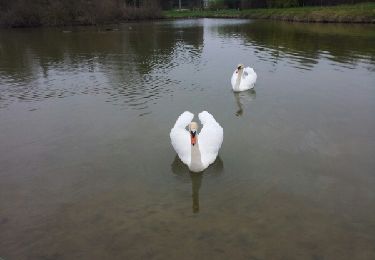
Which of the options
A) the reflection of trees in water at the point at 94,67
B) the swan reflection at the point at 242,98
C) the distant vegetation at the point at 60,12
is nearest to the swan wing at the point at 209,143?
the swan reflection at the point at 242,98

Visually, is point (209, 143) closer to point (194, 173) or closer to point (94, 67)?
point (194, 173)

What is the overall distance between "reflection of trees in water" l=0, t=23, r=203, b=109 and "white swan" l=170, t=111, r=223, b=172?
200 inches

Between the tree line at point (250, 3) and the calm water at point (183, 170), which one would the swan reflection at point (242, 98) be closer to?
the calm water at point (183, 170)

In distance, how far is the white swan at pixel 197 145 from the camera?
8.33 m

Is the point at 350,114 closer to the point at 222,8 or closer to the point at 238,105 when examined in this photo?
the point at 238,105

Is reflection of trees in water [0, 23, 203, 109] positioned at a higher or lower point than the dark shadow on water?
higher

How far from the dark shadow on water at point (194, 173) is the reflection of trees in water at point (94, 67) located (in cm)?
544

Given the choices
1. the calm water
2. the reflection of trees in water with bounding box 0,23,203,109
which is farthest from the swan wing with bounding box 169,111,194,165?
the reflection of trees in water with bounding box 0,23,203,109

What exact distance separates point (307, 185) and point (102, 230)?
438 cm

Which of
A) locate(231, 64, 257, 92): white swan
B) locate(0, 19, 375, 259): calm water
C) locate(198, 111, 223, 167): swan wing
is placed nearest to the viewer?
locate(0, 19, 375, 259): calm water

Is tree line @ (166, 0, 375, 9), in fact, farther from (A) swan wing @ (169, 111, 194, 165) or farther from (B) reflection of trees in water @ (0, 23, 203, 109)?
(A) swan wing @ (169, 111, 194, 165)

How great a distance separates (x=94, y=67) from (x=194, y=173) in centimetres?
1457

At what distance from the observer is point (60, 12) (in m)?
54.6

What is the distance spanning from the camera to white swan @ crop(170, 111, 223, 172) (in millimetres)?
8328
